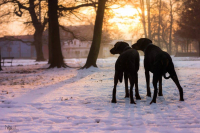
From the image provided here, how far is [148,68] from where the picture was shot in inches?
276

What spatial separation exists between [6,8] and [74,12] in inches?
500

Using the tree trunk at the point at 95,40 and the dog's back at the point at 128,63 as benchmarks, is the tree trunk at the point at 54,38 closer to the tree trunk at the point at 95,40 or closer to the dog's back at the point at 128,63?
the tree trunk at the point at 95,40

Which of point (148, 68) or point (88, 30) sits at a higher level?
point (88, 30)

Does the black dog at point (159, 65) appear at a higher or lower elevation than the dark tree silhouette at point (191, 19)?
lower

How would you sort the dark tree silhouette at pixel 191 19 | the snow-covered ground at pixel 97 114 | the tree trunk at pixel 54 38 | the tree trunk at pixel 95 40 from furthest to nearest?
the dark tree silhouette at pixel 191 19 → the tree trunk at pixel 54 38 → the tree trunk at pixel 95 40 → the snow-covered ground at pixel 97 114

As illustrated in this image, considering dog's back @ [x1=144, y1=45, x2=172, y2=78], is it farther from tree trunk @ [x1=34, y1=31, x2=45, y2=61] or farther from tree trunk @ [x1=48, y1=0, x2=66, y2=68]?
tree trunk @ [x1=34, y1=31, x2=45, y2=61]

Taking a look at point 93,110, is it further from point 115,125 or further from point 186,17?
point 186,17

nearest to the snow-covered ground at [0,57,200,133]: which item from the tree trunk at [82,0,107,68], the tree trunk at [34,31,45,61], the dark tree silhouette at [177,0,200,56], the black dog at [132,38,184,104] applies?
the black dog at [132,38,184,104]

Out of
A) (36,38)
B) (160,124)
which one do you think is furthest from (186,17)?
(160,124)

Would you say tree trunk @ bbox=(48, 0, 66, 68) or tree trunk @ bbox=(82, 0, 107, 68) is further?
tree trunk @ bbox=(48, 0, 66, 68)

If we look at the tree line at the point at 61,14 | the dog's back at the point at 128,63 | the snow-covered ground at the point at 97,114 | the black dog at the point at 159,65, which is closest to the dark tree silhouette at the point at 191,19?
the tree line at the point at 61,14

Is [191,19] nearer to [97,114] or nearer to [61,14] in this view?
[61,14]

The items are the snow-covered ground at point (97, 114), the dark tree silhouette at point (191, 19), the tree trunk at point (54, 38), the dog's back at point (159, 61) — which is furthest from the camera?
the dark tree silhouette at point (191, 19)

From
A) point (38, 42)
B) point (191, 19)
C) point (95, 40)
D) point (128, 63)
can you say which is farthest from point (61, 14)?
point (191, 19)
